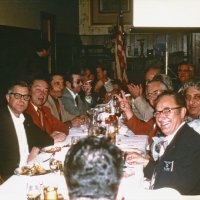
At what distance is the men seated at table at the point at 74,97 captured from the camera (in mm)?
4414

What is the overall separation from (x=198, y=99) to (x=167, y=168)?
3.92 feet

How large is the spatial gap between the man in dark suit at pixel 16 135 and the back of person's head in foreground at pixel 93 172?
172 centimetres

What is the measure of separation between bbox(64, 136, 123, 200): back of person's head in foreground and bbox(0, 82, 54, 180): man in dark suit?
5.65 feet

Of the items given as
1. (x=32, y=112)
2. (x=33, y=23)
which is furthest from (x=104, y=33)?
(x=32, y=112)

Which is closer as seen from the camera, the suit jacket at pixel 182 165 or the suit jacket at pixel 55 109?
the suit jacket at pixel 182 165

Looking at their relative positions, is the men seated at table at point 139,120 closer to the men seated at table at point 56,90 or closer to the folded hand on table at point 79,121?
the folded hand on table at point 79,121

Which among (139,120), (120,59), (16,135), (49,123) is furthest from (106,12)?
(16,135)

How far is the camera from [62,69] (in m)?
8.71

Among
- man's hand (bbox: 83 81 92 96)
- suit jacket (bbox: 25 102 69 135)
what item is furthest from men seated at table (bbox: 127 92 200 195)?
man's hand (bbox: 83 81 92 96)

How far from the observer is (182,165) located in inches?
68.7

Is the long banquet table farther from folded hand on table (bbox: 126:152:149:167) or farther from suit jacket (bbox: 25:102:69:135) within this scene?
suit jacket (bbox: 25:102:69:135)

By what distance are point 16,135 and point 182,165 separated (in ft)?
4.65

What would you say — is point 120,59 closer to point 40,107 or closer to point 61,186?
point 40,107

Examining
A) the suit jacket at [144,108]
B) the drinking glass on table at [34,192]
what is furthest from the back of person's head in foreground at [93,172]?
the suit jacket at [144,108]
